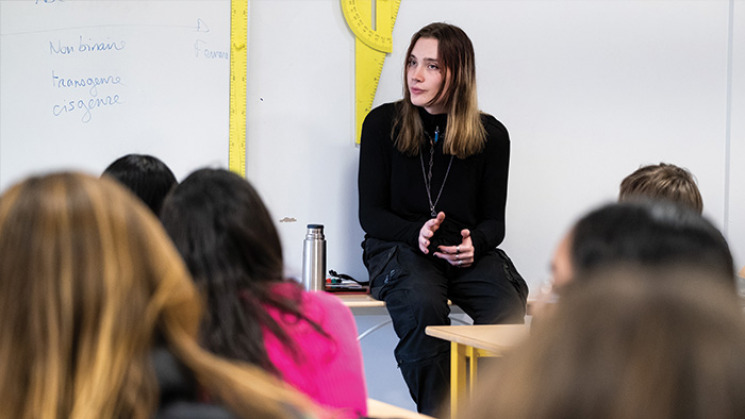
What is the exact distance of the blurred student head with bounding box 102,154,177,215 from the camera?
2064mm

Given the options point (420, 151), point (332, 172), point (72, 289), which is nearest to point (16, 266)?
point (72, 289)

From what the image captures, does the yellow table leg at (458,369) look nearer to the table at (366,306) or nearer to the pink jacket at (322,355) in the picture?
the table at (366,306)

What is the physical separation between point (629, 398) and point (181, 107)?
10.7 ft

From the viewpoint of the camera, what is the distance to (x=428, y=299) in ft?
10.3

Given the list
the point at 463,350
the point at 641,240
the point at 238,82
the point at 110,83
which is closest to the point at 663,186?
the point at 463,350

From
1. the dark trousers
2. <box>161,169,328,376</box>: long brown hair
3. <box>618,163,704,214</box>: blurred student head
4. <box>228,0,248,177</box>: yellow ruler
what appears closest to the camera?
<box>161,169,328,376</box>: long brown hair

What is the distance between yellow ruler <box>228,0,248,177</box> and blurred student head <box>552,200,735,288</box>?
3051 millimetres

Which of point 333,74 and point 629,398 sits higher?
point 333,74

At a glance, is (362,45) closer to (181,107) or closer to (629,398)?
(181,107)

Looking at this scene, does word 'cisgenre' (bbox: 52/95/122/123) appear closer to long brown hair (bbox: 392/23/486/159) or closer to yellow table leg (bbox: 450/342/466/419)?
long brown hair (bbox: 392/23/486/159)

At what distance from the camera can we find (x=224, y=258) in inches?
50.7

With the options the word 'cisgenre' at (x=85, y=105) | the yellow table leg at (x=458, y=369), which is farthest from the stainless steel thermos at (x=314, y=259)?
the yellow table leg at (x=458, y=369)

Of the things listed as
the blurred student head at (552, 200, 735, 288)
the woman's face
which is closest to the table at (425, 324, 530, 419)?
the woman's face

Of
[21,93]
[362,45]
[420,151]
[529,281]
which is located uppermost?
[362,45]
